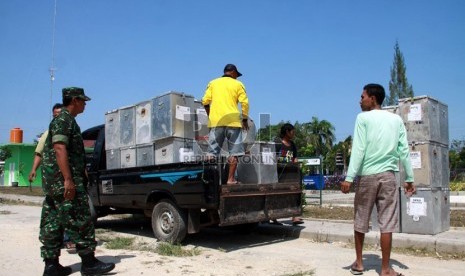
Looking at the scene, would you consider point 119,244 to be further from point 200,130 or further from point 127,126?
point 200,130

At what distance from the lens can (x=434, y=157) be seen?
7066 millimetres

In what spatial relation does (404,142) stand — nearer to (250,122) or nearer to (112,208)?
(250,122)

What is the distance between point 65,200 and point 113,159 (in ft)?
10.2

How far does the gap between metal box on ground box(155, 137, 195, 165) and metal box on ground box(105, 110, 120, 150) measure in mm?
1118

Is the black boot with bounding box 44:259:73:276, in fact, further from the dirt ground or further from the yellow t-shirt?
the yellow t-shirt

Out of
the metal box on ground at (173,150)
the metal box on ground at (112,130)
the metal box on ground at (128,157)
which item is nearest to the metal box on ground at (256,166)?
the metal box on ground at (173,150)

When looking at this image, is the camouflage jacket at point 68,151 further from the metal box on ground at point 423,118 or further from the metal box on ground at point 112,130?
the metal box on ground at point 423,118

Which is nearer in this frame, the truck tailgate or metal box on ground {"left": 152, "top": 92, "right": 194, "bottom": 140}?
the truck tailgate

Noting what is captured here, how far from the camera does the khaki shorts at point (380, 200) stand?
4.59 meters

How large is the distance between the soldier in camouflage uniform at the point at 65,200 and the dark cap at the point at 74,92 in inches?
8.2

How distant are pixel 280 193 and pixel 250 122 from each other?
4.43ft

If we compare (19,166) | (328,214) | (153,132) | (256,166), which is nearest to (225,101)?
(256,166)

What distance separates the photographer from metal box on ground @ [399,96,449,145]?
6.95m

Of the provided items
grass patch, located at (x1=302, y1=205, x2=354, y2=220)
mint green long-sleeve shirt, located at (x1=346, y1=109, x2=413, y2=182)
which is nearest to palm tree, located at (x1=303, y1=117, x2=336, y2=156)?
grass patch, located at (x1=302, y1=205, x2=354, y2=220)
